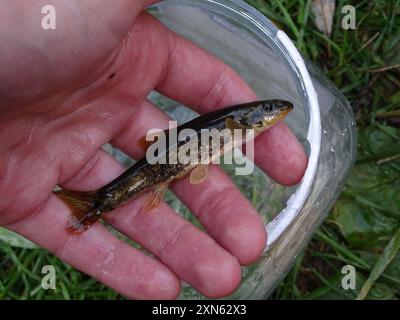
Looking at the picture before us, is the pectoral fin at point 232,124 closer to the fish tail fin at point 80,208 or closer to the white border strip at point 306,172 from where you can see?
the white border strip at point 306,172

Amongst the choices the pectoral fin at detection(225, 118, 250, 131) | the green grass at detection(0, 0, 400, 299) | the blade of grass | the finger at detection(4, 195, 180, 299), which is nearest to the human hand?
the finger at detection(4, 195, 180, 299)

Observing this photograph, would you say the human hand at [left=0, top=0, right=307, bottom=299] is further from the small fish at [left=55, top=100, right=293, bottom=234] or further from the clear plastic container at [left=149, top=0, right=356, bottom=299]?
the clear plastic container at [left=149, top=0, right=356, bottom=299]

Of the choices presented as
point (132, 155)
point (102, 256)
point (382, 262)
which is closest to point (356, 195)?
point (382, 262)

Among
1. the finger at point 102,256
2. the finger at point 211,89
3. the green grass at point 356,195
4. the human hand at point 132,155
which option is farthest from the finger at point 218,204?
the green grass at point 356,195

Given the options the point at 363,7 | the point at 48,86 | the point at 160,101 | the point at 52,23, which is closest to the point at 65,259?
the point at 48,86

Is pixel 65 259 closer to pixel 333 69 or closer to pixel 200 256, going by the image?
pixel 200 256

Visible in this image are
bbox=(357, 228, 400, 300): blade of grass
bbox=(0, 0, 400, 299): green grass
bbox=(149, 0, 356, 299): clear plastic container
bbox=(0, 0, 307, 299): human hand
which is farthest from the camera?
bbox=(0, 0, 400, 299): green grass

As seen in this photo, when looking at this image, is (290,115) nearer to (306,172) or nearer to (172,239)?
(306,172)
